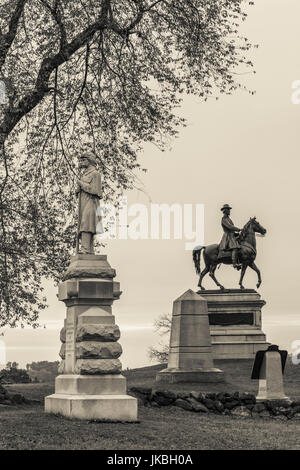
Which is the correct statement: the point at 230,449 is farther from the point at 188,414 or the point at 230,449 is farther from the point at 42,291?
the point at 42,291

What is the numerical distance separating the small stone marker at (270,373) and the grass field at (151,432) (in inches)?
48.0

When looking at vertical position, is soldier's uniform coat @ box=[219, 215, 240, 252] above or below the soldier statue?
above

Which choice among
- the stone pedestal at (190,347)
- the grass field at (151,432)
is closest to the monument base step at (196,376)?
the stone pedestal at (190,347)

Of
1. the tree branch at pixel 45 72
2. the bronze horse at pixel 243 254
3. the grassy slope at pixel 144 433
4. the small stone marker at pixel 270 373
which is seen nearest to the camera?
the grassy slope at pixel 144 433

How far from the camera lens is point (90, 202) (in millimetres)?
18078

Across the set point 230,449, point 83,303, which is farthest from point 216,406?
point 230,449

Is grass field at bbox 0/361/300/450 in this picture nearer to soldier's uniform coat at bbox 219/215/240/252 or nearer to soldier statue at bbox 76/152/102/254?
soldier statue at bbox 76/152/102/254

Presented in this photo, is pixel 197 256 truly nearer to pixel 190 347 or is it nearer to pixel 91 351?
pixel 190 347

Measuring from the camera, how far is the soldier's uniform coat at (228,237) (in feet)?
119

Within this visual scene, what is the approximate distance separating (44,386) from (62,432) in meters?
13.2

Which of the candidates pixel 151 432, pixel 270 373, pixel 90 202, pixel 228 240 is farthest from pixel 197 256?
pixel 151 432

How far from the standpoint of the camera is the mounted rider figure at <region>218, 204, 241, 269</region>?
36.1 meters

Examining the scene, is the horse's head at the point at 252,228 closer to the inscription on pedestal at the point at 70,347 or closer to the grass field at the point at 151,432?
the grass field at the point at 151,432

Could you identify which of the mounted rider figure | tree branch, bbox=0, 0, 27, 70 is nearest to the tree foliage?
tree branch, bbox=0, 0, 27, 70
